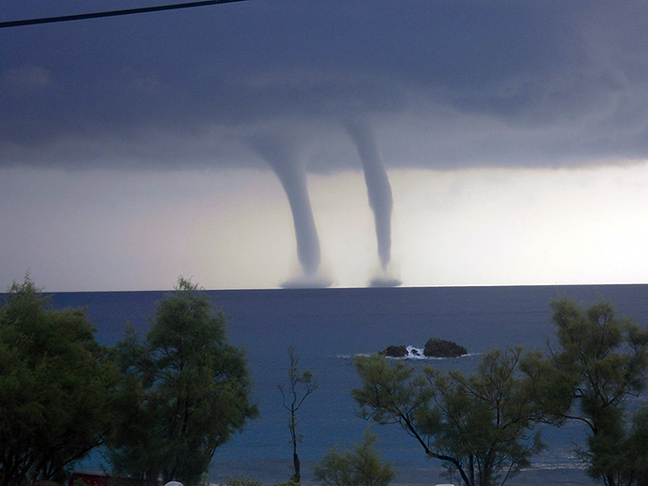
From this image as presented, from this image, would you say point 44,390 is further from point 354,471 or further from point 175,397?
point 354,471

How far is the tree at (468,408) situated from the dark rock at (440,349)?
6652 centimetres

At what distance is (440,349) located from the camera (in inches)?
3642

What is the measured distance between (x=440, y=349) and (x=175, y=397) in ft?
243

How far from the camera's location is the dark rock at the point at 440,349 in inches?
3639

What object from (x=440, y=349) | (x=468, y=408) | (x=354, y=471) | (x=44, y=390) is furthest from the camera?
(x=440, y=349)

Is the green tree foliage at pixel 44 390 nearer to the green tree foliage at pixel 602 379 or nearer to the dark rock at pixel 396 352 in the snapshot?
the green tree foliage at pixel 602 379

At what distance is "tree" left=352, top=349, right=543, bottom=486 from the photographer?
82.4 feet

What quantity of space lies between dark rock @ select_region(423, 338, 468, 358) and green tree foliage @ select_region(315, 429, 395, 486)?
226ft

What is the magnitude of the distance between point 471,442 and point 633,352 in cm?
804

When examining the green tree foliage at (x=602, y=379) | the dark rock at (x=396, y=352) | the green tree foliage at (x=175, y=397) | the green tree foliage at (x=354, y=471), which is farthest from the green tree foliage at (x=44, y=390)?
the dark rock at (x=396, y=352)

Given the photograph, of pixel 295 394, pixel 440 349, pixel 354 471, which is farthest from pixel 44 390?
pixel 440 349

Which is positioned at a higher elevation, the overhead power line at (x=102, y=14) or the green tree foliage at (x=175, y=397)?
the overhead power line at (x=102, y=14)

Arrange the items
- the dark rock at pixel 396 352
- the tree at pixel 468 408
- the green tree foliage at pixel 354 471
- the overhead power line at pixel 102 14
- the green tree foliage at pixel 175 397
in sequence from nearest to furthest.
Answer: the overhead power line at pixel 102 14 → the green tree foliage at pixel 175 397 → the green tree foliage at pixel 354 471 → the tree at pixel 468 408 → the dark rock at pixel 396 352

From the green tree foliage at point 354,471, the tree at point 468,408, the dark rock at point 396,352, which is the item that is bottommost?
the green tree foliage at point 354,471
